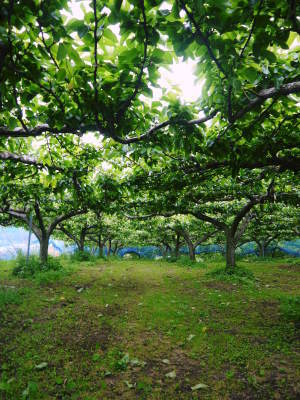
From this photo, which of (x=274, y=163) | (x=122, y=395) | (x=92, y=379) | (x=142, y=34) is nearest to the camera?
(x=142, y=34)

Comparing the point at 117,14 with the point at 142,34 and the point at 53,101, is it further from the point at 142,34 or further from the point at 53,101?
the point at 53,101

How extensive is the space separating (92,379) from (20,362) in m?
1.46

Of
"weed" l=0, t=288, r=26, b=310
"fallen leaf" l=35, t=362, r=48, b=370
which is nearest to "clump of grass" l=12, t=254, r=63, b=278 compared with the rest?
"weed" l=0, t=288, r=26, b=310

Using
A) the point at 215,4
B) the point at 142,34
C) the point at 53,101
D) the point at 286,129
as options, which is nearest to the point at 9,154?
the point at 53,101

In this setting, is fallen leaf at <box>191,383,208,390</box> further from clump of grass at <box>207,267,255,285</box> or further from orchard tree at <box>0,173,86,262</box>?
clump of grass at <box>207,267,255,285</box>

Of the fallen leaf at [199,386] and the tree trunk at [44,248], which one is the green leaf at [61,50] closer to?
the fallen leaf at [199,386]

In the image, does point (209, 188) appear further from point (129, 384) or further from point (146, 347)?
point (129, 384)

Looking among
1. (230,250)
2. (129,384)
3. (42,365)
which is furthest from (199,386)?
(230,250)

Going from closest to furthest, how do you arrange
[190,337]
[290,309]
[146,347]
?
[146,347]
[190,337]
[290,309]

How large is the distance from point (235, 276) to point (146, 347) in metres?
8.85

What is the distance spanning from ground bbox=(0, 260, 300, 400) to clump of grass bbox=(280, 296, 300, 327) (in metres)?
0.08

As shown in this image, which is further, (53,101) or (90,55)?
(53,101)

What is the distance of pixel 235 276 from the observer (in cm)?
1300

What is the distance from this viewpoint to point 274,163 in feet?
17.9
